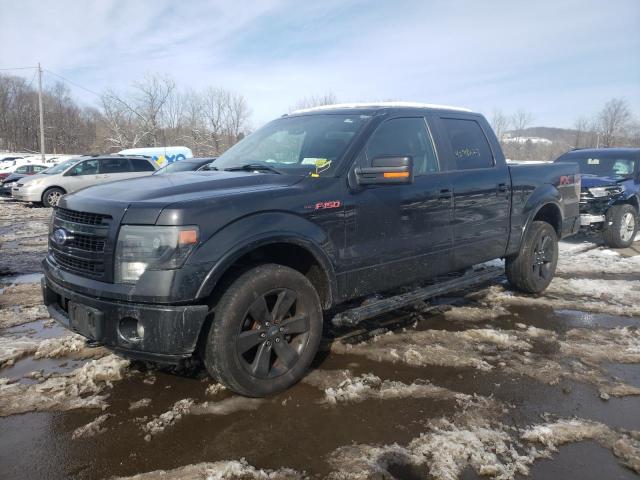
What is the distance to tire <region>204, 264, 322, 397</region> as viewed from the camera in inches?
114

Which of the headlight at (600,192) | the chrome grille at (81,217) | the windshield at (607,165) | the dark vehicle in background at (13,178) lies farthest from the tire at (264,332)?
the dark vehicle in background at (13,178)

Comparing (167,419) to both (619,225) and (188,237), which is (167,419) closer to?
(188,237)

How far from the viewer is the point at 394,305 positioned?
386 cm

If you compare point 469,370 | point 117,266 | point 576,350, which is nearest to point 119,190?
point 117,266

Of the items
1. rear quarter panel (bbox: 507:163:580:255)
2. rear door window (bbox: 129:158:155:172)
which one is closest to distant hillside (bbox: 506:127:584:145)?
rear door window (bbox: 129:158:155:172)

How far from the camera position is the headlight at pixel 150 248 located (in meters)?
2.70

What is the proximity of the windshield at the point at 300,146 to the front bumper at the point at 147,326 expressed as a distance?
4.51 ft

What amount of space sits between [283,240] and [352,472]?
1.42m

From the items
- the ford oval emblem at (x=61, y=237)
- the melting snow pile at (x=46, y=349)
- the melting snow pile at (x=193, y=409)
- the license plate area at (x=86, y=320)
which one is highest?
the ford oval emblem at (x=61, y=237)

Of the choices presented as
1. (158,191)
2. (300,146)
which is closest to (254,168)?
(300,146)

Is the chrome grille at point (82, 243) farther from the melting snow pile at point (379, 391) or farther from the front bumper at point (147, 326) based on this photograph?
the melting snow pile at point (379, 391)

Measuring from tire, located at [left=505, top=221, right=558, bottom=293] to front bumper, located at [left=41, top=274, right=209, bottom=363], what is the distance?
13.1 ft

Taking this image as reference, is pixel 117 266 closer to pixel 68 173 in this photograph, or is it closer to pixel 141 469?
pixel 141 469

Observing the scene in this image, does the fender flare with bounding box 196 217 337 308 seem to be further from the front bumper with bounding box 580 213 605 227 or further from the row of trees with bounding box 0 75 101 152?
the row of trees with bounding box 0 75 101 152
